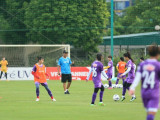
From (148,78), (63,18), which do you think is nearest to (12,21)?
(63,18)

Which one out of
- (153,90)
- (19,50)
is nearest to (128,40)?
(19,50)

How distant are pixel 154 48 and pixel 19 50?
3309 centimetres

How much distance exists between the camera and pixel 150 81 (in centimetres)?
855

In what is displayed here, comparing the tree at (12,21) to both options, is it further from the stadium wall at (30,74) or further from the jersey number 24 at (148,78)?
the jersey number 24 at (148,78)

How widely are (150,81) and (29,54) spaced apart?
33580mm

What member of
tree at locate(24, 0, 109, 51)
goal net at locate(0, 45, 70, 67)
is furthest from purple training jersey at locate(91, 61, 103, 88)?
tree at locate(24, 0, 109, 51)

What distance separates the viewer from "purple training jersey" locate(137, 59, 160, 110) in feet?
27.8

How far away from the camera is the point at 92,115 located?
12258mm

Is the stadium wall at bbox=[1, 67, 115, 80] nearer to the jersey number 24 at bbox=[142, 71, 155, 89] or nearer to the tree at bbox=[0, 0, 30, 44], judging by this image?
the tree at bbox=[0, 0, 30, 44]

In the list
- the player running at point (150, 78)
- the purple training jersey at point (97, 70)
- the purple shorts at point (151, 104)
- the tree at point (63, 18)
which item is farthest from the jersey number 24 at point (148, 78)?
the tree at point (63, 18)

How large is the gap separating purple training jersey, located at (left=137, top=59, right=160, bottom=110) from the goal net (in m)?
30.2

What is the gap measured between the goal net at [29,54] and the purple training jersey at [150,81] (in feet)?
99.2

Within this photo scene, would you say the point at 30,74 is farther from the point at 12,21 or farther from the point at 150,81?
the point at 150,81

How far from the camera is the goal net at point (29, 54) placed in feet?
128
